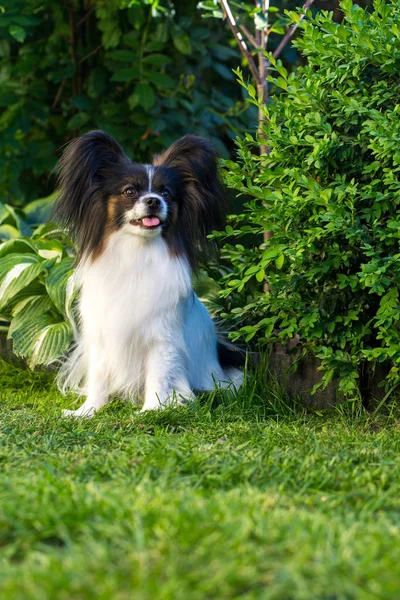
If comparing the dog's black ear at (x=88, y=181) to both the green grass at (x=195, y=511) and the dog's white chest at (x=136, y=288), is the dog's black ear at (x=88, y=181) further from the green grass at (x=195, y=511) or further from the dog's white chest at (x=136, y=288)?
the green grass at (x=195, y=511)

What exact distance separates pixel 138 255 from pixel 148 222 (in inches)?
8.0

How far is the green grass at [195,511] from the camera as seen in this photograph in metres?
1.69

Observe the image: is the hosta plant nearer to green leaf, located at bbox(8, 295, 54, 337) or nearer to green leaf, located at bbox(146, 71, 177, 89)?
green leaf, located at bbox(8, 295, 54, 337)

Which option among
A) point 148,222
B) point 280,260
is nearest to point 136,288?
point 148,222

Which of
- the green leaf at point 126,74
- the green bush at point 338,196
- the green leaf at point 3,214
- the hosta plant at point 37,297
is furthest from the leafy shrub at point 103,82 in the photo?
the green bush at point 338,196

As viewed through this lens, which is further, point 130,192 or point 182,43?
point 182,43

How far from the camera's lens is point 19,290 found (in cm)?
473

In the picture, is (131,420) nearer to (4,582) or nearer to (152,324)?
(152,324)

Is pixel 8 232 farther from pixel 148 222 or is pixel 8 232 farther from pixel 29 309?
pixel 148 222

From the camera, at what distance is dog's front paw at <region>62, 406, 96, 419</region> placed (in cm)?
380

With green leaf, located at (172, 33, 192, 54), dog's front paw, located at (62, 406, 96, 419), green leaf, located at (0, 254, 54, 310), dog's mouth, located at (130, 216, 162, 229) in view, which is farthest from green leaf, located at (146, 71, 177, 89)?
dog's front paw, located at (62, 406, 96, 419)

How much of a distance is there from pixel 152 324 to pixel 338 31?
5.05 feet

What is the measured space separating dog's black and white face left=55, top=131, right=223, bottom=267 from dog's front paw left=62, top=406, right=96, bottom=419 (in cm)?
74

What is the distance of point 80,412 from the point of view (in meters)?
3.96
